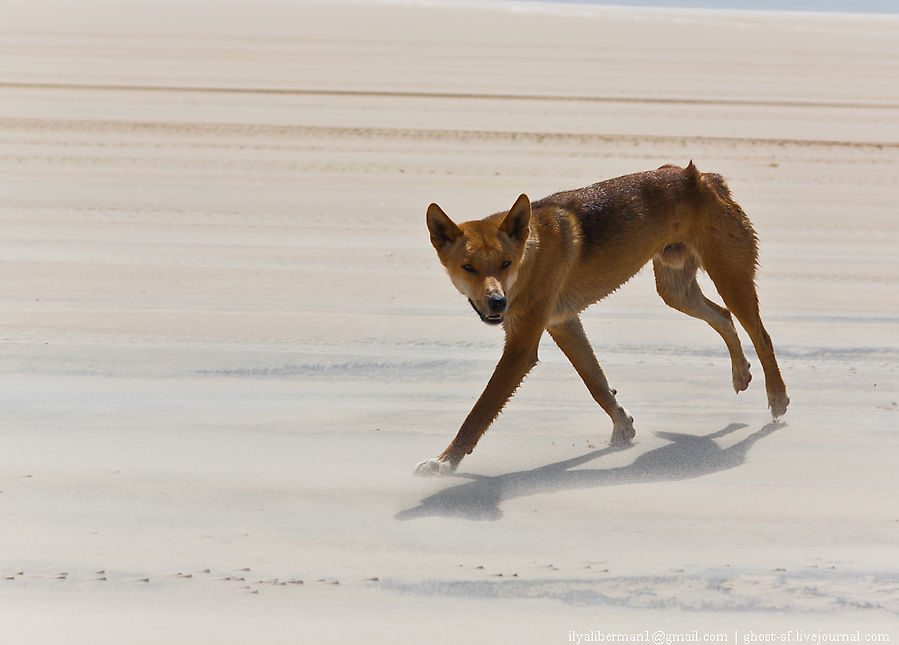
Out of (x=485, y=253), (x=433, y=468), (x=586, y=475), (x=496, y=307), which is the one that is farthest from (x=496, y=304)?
(x=586, y=475)

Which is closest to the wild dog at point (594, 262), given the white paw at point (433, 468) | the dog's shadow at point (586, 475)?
the white paw at point (433, 468)

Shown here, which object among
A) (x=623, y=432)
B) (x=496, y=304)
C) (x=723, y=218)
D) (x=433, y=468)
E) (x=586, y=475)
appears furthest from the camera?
(x=723, y=218)

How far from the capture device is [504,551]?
4.46 m

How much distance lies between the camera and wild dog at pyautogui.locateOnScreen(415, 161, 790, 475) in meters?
A: 5.37

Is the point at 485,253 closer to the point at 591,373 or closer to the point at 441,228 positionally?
the point at 441,228

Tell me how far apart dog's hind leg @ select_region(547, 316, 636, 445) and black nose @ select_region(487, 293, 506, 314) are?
3.28 feet

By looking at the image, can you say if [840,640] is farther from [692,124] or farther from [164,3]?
[164,3]

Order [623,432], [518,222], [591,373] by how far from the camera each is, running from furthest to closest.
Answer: [591,373], [623,432], [518,222]

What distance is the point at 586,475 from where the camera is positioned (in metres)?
5.36

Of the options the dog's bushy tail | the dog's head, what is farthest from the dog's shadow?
the dog's bushy tail

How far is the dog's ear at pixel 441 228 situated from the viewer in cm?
543

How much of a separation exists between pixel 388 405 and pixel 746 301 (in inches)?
74.2

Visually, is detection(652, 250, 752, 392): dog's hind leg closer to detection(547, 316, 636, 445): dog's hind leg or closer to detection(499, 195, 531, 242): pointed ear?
detection(547, 316, 636, 445): dog's hind leg

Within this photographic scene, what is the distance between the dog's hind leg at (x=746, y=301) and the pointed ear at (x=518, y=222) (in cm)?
121
